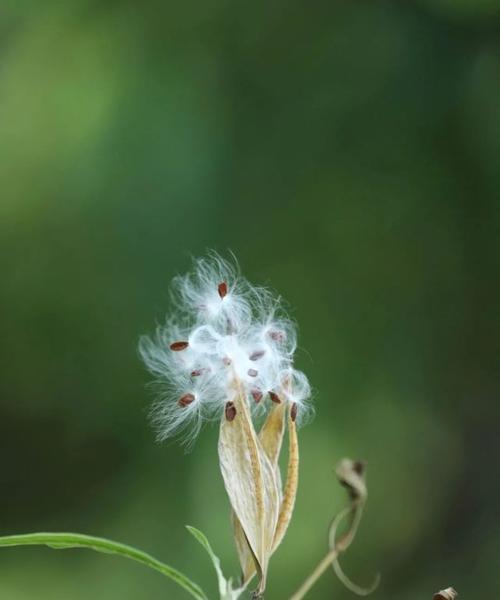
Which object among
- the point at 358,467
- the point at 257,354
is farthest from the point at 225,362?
the point at 358,467

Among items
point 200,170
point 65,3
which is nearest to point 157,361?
point 200,170

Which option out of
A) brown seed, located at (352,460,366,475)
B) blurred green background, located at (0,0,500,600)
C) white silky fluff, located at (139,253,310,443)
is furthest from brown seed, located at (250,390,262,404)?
blurred green background, located at (0,0,500,600)

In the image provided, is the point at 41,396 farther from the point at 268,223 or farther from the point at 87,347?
the point at 268,223

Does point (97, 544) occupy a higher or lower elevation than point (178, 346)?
lower

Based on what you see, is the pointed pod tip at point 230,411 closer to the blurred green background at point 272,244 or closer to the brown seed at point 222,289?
the brown seed at point 222,289

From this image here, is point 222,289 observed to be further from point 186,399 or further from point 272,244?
point 272,244

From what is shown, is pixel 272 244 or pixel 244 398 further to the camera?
pixel 272 244

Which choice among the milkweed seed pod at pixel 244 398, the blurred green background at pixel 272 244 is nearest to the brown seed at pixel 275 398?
the milkweed seed pod at pixel 244 398
